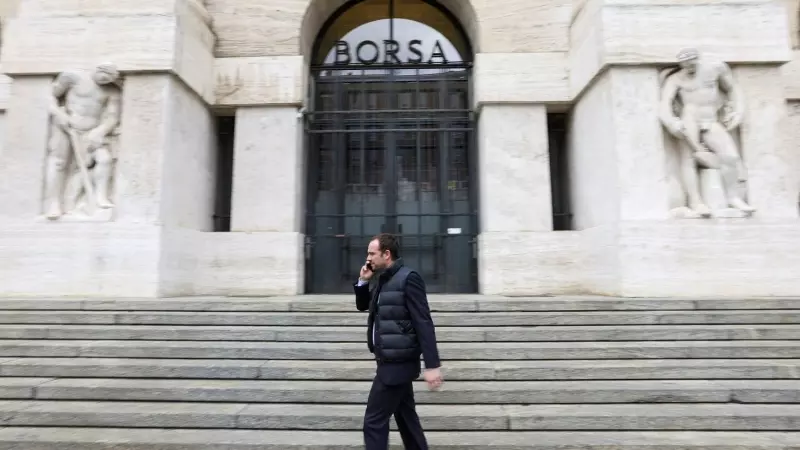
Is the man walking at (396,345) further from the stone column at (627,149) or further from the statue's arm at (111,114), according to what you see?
the statue's arm at (111,114)

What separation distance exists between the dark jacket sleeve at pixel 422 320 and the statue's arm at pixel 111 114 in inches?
251

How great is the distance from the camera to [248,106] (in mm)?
8750

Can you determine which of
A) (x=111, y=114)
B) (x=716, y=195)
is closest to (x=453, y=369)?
(x=716, y=195)

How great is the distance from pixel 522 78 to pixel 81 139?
7.08 meters

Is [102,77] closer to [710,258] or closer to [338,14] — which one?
[338,14]

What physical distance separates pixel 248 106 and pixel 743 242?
792cm

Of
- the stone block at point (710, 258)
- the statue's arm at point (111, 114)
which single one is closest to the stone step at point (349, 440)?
the stone block at point (710, 258)

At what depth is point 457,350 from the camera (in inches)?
206

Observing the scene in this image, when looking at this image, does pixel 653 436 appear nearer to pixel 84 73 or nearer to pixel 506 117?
pixel 506 117

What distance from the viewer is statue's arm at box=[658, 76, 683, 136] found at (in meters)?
6.98

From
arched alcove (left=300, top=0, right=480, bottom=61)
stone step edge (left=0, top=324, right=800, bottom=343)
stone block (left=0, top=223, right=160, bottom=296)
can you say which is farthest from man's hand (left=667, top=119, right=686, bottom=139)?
stone block (left=0, top=223, right=160, bottom=296)

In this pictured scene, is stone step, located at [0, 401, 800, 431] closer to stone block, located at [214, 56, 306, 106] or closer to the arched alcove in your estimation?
stone block, located at [214, 56, 306, 106]

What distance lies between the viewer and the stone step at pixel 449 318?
18.6 ft

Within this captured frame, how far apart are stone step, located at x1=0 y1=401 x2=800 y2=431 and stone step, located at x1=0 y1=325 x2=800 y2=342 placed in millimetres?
1158
